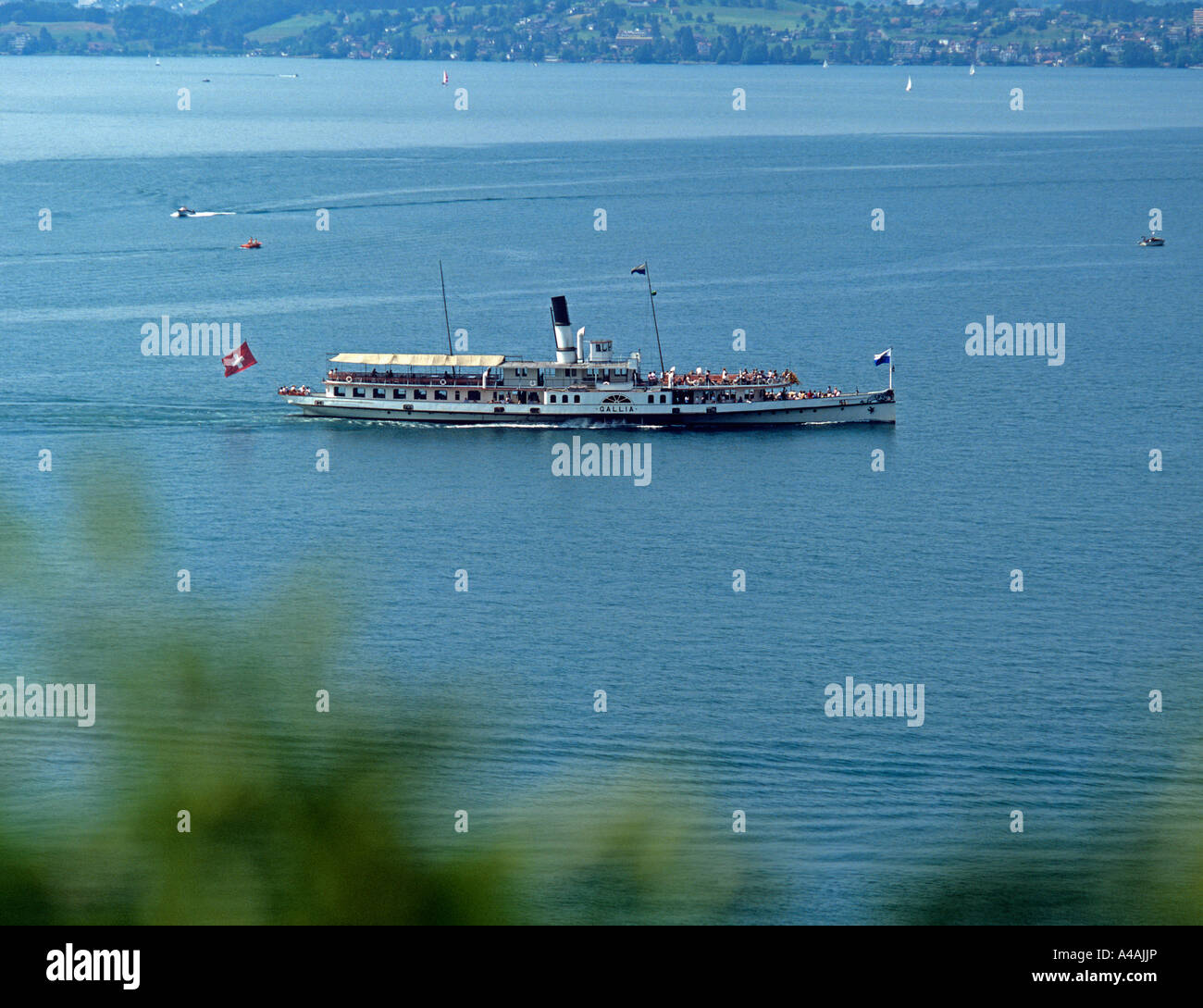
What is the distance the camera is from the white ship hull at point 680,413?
409 feet

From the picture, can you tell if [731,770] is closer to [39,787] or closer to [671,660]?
[671,660]

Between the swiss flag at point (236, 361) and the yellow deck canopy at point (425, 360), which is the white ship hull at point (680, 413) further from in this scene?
the swiss flag at point (236, 361)

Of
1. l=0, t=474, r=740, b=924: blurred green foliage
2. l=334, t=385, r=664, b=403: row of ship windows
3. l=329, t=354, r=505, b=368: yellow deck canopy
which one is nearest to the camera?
l=0, t=474, r=740, b=924: blurred green foliage

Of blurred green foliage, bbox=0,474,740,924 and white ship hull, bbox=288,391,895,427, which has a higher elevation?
white ship hull, bbox=288,391,895,427

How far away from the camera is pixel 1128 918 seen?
A: 1893 inches

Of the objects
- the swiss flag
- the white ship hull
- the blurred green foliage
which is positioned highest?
the swiss flag

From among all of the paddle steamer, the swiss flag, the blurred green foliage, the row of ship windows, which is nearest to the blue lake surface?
the blurred green foliage

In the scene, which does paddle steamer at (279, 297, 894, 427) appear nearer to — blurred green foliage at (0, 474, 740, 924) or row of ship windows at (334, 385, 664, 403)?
row of ship windows at (334, 385, 664, 403)

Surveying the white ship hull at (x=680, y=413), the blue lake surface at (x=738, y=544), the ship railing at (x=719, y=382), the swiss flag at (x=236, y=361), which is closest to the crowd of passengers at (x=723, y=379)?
the ship railing at (x=719, y=382)

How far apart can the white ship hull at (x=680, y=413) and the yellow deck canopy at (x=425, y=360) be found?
2.78 m

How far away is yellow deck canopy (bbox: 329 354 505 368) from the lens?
12706 centimetres

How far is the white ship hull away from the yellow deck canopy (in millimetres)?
2782
